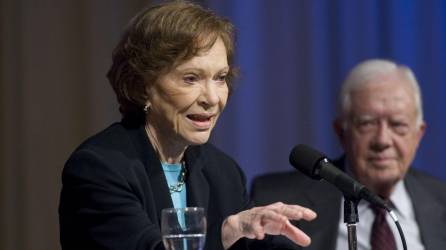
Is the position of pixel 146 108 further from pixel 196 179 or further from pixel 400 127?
pixel 400 127

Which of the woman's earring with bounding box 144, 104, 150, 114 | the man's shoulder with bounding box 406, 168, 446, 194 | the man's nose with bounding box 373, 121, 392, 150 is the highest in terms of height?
the woman's earring with bounding box 144, 104, 150, 114

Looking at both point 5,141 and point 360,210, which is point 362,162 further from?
point 5,141

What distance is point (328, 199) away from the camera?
3.17m

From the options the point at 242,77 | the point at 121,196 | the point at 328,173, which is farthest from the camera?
the point at 242,77

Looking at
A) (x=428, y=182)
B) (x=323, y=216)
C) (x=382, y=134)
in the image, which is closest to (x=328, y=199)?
(x=323, y=216)

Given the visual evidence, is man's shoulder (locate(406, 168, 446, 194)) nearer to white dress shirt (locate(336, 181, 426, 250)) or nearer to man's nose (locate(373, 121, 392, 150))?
white dress shirt (locate(336, 181, 426, 250))

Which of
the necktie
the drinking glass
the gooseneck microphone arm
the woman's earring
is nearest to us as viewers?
the drinking glass

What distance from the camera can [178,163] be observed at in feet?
7.68

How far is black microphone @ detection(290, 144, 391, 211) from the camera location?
1.81m

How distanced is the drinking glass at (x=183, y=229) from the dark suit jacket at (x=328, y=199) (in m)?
1.44

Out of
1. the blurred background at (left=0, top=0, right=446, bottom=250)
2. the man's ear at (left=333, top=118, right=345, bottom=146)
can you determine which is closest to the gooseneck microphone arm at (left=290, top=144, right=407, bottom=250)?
the man's ear at (left=333, top=118, right=345, bottom=146)

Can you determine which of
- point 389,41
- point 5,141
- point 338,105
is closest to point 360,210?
point 338,105

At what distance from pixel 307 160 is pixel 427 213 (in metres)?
1.42

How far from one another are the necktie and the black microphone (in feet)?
3.97
